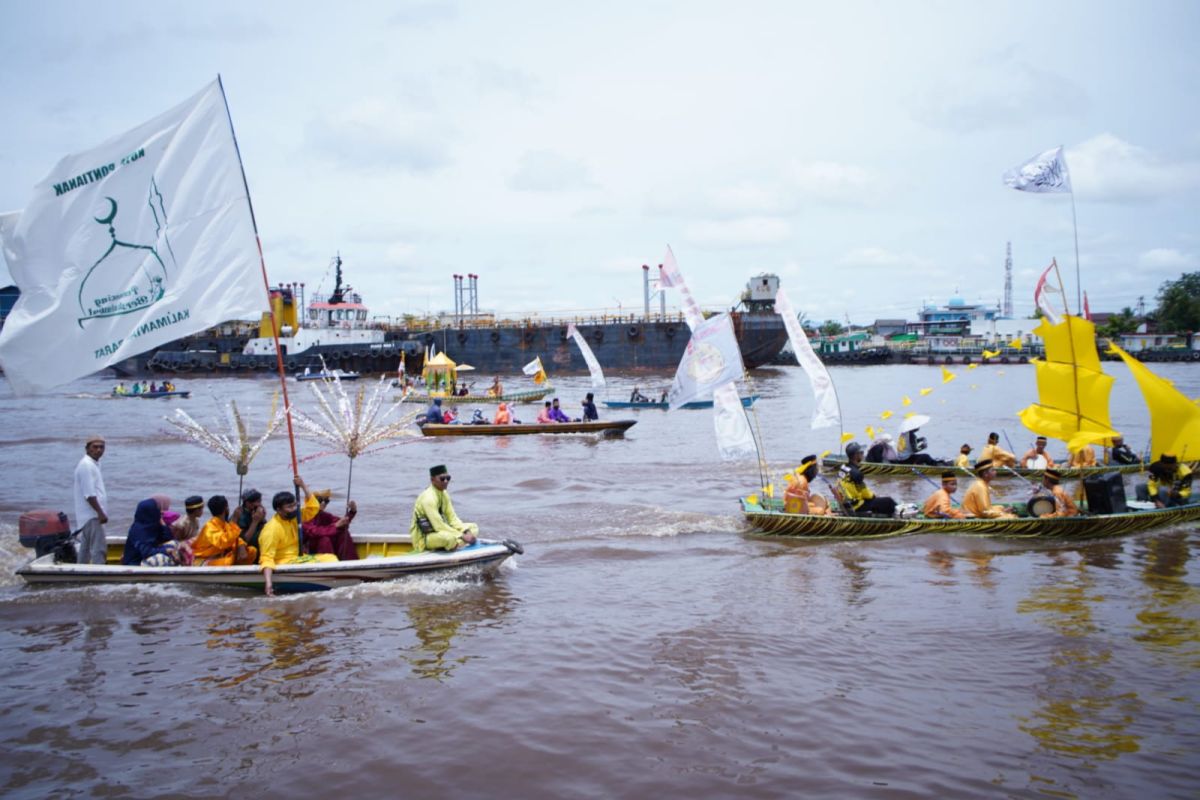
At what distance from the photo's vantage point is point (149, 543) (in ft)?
29.9

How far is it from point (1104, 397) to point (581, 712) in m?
9.05

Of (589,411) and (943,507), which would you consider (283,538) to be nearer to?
(943,507)

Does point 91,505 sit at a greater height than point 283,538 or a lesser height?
greater

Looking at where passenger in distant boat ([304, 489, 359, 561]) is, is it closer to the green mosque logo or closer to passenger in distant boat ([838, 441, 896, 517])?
the green mosque logo

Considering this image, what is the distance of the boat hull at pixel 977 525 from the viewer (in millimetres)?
11555

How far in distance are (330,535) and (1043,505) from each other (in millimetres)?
9697

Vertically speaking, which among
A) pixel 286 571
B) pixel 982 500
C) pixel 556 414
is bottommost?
pixel 286 571

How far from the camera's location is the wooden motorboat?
8.79m

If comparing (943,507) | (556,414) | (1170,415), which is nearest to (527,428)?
(556,414)

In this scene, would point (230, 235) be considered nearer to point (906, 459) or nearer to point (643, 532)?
point (643, 532)

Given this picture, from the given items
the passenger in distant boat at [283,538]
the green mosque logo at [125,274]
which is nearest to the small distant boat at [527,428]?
the passenger in distant boat at [283,538]

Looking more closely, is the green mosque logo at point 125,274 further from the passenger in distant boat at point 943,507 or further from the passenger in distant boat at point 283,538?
the passenger in distant boat at point 943,507

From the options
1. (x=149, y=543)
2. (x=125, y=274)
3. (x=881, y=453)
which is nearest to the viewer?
(x=125, y=274)

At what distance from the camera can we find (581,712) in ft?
21.1
